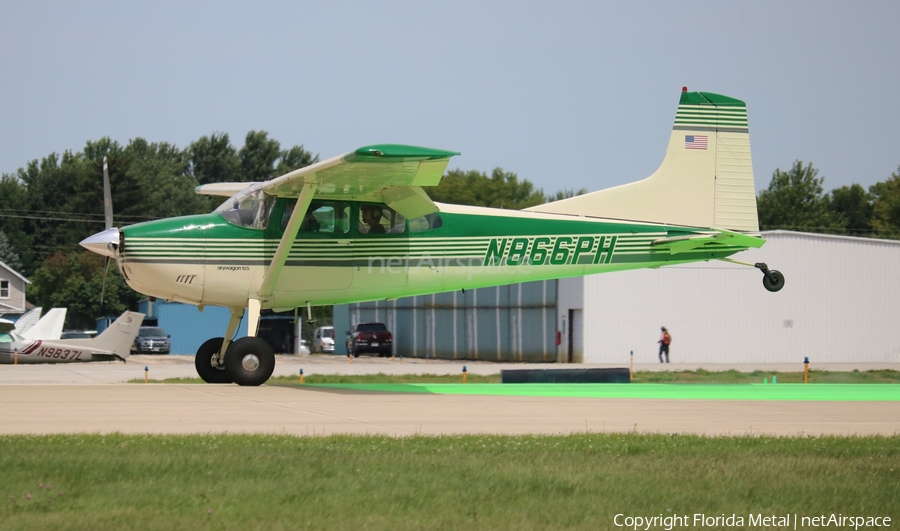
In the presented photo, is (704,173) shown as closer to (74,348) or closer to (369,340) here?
(74,348)

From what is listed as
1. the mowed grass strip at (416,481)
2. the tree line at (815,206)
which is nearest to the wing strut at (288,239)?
the mowed grass strip at (416,481)

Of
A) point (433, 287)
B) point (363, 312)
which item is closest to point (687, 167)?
point (433, 287)

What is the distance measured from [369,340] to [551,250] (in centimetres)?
3230

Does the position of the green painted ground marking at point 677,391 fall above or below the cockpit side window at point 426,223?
below

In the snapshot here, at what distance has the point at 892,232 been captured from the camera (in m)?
73.6

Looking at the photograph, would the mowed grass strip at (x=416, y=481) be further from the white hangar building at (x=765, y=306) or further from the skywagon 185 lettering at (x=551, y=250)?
the white hangar building at (x=765, y=306)

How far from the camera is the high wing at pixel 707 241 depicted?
15.9m

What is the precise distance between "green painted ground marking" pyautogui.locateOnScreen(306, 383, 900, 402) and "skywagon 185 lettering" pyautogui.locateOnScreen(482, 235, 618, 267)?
2104mm

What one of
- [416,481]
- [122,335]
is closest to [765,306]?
[122,335]

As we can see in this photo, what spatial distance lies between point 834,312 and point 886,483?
3237cm

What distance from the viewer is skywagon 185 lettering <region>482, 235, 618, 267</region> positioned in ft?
49.8

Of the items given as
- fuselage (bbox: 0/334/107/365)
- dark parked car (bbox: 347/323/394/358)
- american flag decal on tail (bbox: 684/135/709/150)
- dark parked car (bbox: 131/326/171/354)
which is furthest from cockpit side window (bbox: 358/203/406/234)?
dark parked car (bbox: 131/326/171/354)

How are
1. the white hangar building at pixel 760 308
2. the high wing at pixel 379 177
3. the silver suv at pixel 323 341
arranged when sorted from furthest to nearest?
1. the silver suv at pixel 323 341
2. the white hangar building at pixel 760 308
3. the high wing at pixel 379 177

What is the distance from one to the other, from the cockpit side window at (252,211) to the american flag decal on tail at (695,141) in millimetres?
7185
